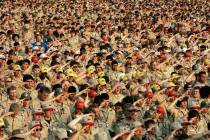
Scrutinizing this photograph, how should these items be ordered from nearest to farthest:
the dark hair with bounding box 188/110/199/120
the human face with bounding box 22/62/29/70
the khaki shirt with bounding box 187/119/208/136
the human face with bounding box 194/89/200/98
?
the khaki shirt with bounding box 187/119/208/136 → the dark hair with bounding box 188/110/199/120 → the human face with bounding box 194/89/200/98 → the human face with bounding box 22/62/29/70

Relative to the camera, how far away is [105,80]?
12148 mm

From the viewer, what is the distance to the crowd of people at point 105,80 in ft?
30.7

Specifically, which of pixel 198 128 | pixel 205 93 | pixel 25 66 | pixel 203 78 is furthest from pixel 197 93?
pixel 25 66

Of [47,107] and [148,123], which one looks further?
[47,107]

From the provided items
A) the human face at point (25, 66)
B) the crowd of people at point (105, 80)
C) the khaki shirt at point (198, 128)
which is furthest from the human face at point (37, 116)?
the human face at point (25, 66)

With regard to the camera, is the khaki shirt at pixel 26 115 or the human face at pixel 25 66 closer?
the khaki shirt at pixel 26 115

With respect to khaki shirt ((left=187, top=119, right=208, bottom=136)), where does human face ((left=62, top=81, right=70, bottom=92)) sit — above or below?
above

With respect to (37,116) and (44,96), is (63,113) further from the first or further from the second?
(37,116)

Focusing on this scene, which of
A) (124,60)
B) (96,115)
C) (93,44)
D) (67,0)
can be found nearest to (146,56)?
(124,60)

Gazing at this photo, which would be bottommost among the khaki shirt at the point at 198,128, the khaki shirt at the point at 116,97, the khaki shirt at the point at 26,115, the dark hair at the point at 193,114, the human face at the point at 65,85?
the khaki shirt at the point at 198,128

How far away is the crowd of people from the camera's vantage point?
30.7ft

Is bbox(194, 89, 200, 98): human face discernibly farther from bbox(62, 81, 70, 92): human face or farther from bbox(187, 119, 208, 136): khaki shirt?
bbox(62, 81, 70, 92): human face

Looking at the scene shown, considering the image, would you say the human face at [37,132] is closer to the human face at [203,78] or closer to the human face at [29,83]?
the human face at [29,83]

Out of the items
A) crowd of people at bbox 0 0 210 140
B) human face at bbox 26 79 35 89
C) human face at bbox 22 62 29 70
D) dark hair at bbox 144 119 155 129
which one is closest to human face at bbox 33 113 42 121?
crowd of people at bbox 0 0 210 140
